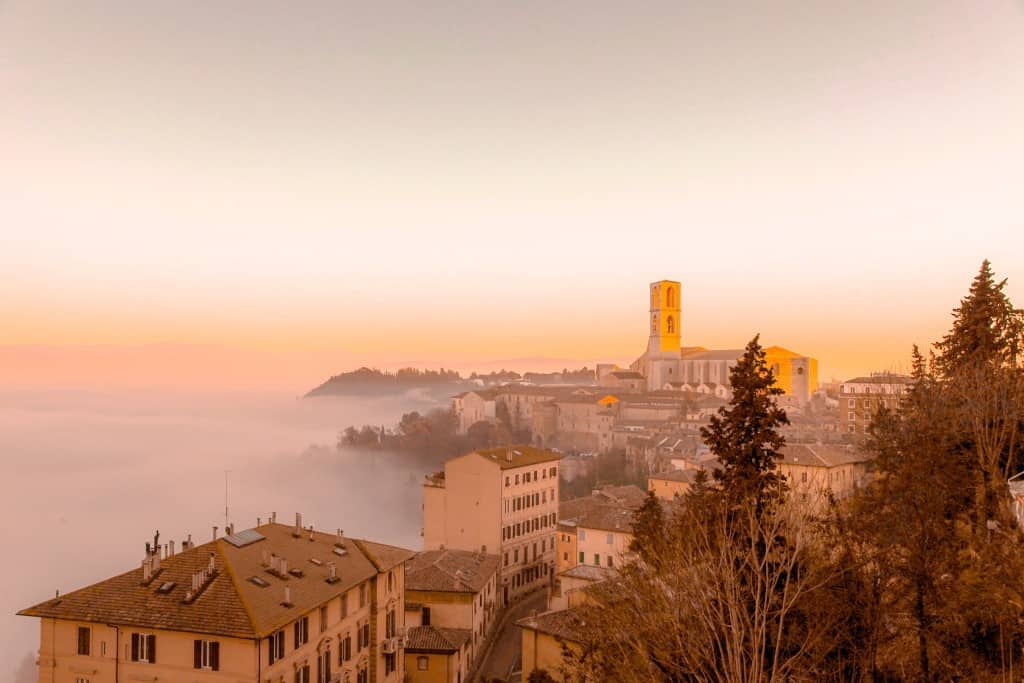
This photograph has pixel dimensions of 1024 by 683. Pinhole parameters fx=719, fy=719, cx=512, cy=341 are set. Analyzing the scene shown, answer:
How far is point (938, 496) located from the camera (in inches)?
639

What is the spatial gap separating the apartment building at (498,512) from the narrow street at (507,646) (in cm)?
166

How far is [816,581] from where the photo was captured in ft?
47.0

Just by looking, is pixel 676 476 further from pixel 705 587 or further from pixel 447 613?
pixel 705 587

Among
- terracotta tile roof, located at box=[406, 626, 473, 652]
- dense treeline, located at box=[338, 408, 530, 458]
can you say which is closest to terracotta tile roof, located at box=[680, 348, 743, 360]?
dense treeline, located at box=[338, 408, 530, 458]

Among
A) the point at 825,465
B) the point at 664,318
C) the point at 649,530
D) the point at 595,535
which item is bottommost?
the point at 595,535

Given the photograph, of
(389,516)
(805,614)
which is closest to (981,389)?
(805,614)

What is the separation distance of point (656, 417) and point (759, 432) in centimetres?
9074

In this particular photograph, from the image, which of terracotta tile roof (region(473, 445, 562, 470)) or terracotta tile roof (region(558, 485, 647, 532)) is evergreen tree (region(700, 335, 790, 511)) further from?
terracotta tile roof (region(473, 445, 562, 470))

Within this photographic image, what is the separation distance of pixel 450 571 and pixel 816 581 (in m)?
24.2

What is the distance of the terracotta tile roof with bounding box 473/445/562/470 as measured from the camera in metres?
45.7

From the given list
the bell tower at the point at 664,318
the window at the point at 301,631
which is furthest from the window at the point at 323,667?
the bell tower at the point at 664,318

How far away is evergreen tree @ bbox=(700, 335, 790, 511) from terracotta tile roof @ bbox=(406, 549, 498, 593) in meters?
20.7

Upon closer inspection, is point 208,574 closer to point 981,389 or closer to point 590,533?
point 981,389

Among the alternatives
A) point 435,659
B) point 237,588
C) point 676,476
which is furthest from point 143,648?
point 676,476
